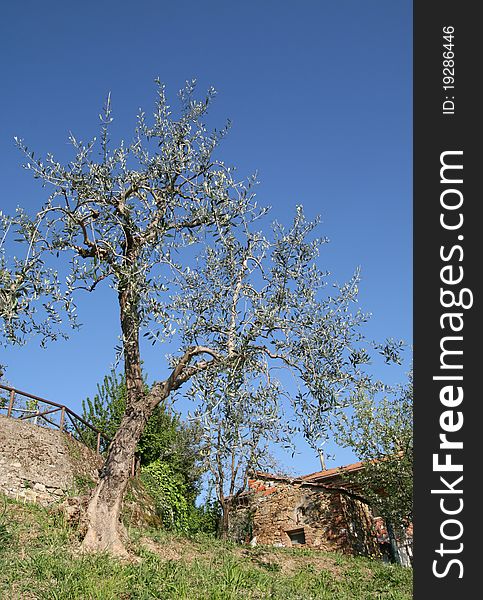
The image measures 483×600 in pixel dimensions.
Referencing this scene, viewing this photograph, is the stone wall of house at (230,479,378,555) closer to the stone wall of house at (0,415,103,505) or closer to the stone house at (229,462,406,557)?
the stone house at (229,462,406,557)

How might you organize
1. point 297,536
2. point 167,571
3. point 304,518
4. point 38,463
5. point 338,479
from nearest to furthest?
point 167,571 → point 38,463 → point 304,518 → point 297,536 → point 338,479

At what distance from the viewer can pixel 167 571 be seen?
12.0m

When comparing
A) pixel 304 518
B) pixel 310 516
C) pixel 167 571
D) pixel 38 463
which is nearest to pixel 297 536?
pixel 304 518

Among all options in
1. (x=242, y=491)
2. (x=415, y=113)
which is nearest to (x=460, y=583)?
(x=415, y=113)

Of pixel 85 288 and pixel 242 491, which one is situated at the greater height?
pixel 85 288

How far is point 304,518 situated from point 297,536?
995 mm

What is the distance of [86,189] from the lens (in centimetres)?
1437

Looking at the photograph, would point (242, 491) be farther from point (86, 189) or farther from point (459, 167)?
point (459, 167)

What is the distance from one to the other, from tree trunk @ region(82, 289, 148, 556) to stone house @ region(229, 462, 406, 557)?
13257 mm

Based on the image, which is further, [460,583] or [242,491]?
[242,491]

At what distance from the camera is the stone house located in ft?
89.9

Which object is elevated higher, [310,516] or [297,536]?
[310,516]

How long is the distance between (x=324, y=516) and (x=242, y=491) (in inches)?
154

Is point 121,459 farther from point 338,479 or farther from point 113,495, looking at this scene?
point 338,479
